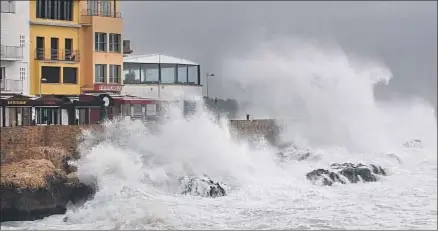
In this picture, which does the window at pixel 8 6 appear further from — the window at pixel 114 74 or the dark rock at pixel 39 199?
the dark rock at pixel 39 199

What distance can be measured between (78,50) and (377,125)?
18327 millimetres

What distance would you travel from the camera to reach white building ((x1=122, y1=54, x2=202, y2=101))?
30.0 metres

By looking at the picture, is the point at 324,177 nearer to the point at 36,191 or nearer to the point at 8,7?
the point at 36,191

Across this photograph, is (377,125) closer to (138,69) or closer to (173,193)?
(138,69)

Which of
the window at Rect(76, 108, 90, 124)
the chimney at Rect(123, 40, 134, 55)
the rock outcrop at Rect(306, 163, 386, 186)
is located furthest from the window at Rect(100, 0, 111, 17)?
the rock outcrop at Rect(306, 163, 386, 186)

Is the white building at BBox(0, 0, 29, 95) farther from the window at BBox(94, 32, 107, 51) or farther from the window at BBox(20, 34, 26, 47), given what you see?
the window at BBox(94, 32, 107, 51)

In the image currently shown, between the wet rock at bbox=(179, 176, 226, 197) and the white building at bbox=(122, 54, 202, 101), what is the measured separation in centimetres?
781

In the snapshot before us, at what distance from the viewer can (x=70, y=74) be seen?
30.1 meters

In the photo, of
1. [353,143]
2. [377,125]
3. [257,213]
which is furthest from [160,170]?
[377,125]

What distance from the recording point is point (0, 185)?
1906cm

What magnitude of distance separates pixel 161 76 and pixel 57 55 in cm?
443

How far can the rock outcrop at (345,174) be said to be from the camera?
24125 millimetres

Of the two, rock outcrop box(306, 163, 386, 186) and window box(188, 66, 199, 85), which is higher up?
window box(188, 66, 199, 85)

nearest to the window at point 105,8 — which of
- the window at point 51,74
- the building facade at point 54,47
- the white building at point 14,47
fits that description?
the building facade at point 54,47
